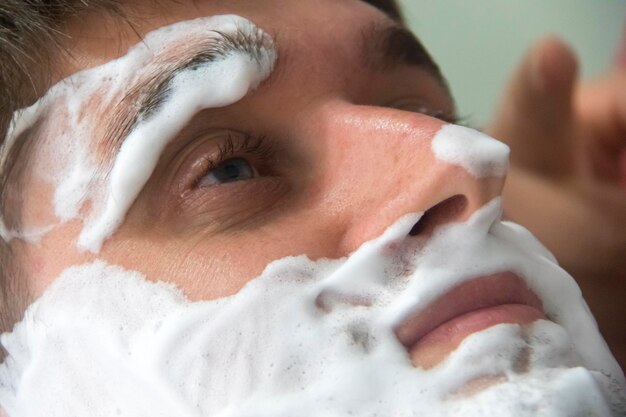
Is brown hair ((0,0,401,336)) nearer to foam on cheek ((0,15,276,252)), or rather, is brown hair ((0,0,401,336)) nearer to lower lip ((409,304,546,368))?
foam on cheek ((0,15,276,252))

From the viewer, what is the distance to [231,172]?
Result: 555 mm

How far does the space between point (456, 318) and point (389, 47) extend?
277mm

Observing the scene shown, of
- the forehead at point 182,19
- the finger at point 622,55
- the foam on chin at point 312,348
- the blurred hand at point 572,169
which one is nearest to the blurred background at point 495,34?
the finger at point 622,55

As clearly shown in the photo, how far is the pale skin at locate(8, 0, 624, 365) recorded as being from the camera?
49 cm

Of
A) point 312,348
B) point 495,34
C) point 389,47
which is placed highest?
point 389,47

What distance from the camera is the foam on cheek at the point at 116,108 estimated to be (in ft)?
1.66

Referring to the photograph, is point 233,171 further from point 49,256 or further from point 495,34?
point 495,34

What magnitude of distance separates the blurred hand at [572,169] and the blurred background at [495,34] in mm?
409

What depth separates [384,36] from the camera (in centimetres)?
63

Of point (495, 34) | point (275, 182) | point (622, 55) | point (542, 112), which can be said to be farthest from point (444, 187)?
point (495, 34)

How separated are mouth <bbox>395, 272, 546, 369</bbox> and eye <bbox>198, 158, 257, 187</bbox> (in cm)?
18

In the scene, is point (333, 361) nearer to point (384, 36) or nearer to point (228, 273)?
point (228, 273)

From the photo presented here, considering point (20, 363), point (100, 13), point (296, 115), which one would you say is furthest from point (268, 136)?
point (20, 363)

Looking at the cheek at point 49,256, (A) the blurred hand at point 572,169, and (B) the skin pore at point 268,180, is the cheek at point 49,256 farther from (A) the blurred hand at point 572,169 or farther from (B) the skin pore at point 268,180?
(A) the blurred hand at point 572,169
